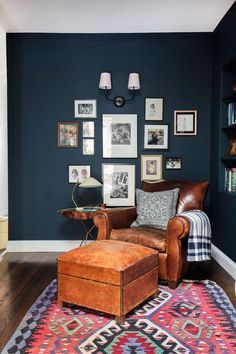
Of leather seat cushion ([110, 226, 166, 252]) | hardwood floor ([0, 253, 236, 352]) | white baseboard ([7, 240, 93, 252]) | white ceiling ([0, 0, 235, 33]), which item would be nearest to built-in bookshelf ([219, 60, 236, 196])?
white ceiling ([0, 0, 235, 33])

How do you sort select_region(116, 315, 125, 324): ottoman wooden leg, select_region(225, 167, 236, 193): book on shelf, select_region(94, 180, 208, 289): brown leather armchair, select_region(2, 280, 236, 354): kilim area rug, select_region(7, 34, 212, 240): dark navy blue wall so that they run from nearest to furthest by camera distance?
select_region(2, 280, 236, 354): kilim area rug < select_region(116, 315, 125, 324): ottoman wooden leg < select_region(94, 180, 208, 289): brown leather armchair < select_region(225, 167, 236, 193): book on shelf < select_region(7, 34, 212, 240): dark navy blue wall

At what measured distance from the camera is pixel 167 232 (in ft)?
8.79

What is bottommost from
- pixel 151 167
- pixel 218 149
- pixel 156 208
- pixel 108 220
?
pixel 108 220

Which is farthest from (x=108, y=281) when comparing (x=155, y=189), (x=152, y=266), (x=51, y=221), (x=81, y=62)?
(x=81, y=62)

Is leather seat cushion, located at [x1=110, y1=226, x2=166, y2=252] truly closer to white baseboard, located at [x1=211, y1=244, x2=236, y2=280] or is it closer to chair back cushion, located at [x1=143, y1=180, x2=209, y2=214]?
chair back cushion, located at [x1=143, y1=180, x2=209, y2=214]

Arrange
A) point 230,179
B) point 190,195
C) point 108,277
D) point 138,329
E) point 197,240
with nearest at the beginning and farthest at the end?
1. point 138,329
2. point 108,277
3. point 197,240
4. point 190,195
5. point 230,179

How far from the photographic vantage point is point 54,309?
230cm

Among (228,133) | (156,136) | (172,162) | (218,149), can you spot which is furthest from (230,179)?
(156,136)

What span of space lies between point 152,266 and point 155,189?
43.9 inches

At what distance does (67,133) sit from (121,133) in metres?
0.69

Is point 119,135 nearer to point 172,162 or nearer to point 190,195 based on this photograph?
point 172,162

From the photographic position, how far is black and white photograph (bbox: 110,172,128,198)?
3.86 metres

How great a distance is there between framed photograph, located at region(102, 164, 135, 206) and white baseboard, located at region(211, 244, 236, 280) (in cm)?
122

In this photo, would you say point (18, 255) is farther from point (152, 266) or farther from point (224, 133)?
point (224, 133)
